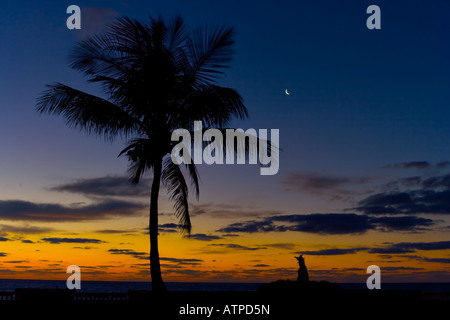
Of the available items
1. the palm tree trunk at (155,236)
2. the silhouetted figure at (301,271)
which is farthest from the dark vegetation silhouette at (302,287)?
the palm tree trunk at (155,236)

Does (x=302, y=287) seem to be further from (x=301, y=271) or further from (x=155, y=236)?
(x=155, y=236)

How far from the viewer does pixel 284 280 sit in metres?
16.8

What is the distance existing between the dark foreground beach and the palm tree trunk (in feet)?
1.28

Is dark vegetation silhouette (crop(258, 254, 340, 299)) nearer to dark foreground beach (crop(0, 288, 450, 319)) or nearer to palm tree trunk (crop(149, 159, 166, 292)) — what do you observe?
dark foreground beach (crop(0, 288, 450, 319))

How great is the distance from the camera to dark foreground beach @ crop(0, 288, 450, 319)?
15922 millimetres
